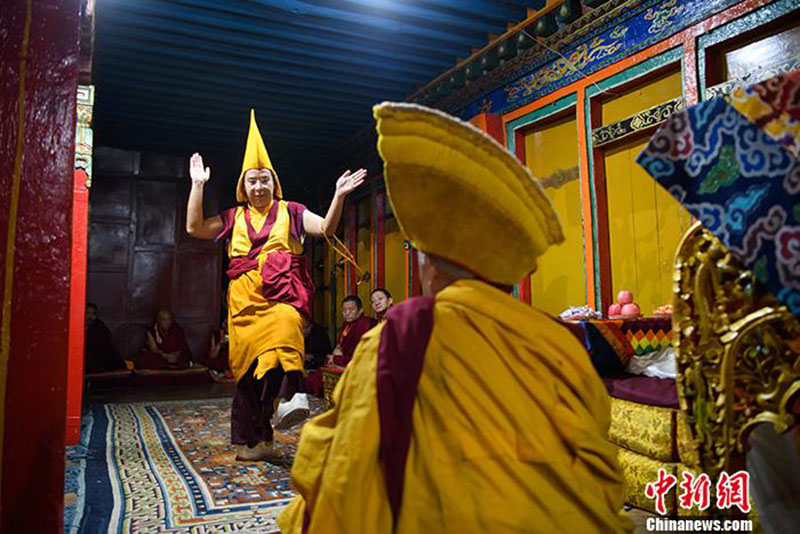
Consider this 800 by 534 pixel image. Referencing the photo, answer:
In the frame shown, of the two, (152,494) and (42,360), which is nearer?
(42,360)

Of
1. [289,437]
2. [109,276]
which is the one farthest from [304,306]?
[109,276]

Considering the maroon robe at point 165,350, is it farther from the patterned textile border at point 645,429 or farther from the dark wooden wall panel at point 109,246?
the patterned textile border at point 645,429

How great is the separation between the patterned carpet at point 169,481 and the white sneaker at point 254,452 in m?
0.06

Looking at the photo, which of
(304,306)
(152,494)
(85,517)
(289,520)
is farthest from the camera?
(304,306)

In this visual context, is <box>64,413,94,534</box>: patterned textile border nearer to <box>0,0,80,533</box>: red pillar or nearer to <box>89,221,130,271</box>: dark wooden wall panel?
<box>0,0,80,533</box>: red pillar

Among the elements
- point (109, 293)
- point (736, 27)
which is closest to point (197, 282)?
point (109, 293)

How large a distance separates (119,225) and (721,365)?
380 inches

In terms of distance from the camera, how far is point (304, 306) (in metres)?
3.61

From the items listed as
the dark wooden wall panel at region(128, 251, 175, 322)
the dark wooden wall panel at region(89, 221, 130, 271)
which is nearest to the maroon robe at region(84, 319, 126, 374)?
the dark wooden wall panel at region(128, 251, 175, 322)

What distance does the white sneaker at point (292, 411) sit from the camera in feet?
10.7

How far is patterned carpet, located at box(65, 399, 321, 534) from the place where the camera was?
240cm

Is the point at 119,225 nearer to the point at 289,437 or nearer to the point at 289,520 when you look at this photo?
the point at 289,437

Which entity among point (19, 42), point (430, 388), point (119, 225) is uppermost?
point (119, 225)

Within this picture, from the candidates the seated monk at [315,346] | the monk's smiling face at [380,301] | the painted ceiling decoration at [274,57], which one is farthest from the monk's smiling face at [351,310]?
the painted ceiling decoration at [274,57]
